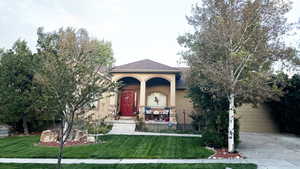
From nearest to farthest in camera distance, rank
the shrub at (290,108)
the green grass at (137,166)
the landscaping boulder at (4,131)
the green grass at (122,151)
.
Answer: the green grass at (137,166)
the green grass at (122,151)
the landscaping boulder at (4,131)
the shrub at (290,108)

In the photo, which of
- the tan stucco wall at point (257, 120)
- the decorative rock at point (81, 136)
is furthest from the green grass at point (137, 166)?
the tan stucco wall at point (257, 120)

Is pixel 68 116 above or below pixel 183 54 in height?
below

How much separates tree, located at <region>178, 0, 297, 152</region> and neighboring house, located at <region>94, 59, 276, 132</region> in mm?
5657

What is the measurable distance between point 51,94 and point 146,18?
12.5m

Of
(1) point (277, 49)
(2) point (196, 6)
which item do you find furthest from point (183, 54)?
(1) point (277, 49)

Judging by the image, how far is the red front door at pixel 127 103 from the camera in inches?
615

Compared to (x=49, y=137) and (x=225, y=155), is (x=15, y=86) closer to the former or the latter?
(x=49, y=137)

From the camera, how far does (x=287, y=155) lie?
23.3 ft

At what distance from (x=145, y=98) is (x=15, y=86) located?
9.06 metres

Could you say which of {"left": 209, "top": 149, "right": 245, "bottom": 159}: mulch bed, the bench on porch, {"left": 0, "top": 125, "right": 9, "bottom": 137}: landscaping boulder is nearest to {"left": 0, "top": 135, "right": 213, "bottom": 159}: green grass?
{"left": 209, "top": 149, "right": 245, "bottom": 159}: mulch bed

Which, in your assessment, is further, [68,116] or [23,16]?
[23,16]

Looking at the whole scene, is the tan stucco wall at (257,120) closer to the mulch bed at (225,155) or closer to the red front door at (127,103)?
the mulch bed at (225,155)

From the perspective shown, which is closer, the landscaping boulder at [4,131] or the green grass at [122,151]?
the green grass at [122,151]

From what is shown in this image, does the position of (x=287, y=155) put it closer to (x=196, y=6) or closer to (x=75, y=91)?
(x=196, y=6)
